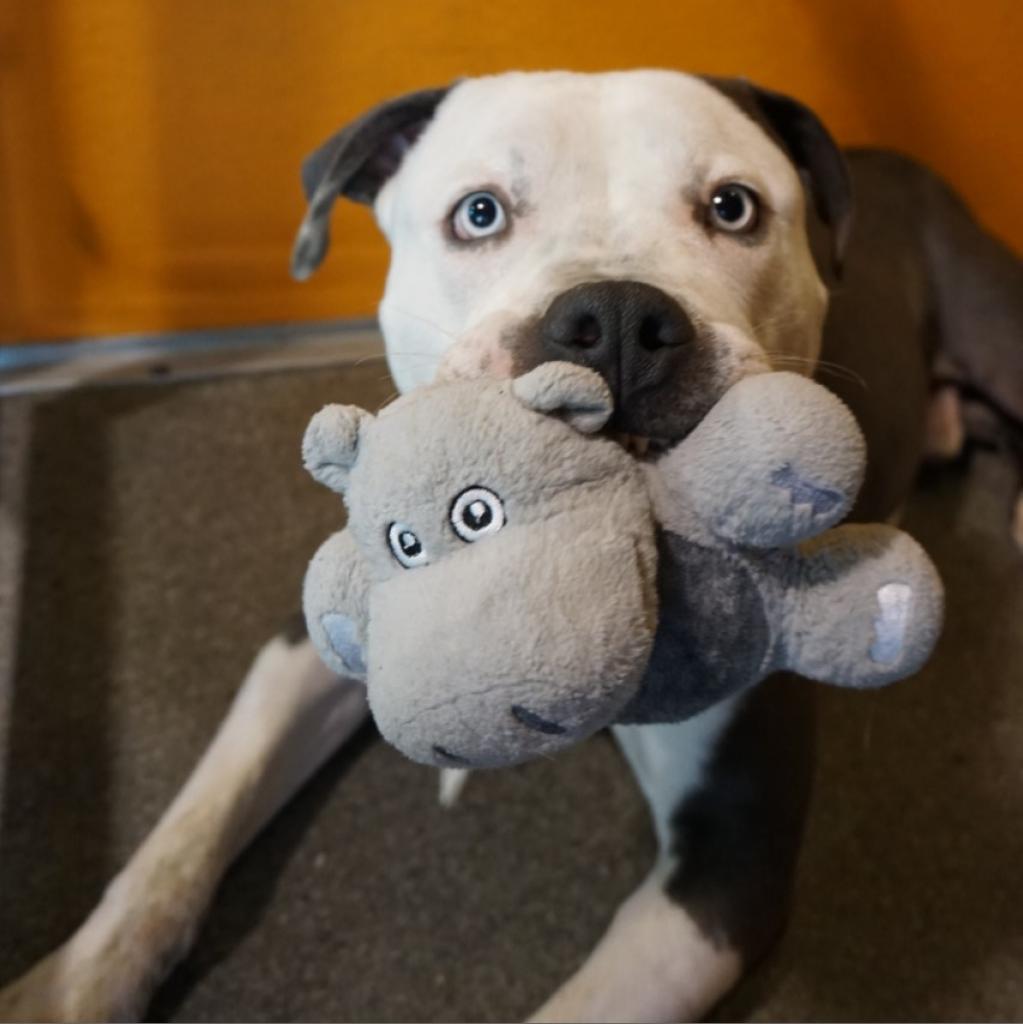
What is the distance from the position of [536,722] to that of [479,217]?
0.59 m

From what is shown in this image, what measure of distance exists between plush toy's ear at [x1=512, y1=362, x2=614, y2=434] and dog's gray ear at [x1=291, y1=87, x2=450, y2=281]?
2.11 feet

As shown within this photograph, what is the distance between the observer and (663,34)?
6.20 feet

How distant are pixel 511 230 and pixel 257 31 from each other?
0.99 meters

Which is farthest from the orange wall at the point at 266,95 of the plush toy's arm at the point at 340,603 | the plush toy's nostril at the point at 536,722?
the plush toy's nostril at the point at 536,722

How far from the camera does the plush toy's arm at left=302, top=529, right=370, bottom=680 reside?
76 centimetres

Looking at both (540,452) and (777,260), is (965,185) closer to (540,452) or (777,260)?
(777,260)

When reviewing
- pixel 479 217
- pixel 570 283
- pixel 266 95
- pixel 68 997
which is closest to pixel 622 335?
pixel 570 283

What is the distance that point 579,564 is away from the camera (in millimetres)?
651

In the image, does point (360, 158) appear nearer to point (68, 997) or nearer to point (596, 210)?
point (596, 210)

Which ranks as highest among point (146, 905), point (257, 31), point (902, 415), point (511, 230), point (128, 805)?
point (511, 230)

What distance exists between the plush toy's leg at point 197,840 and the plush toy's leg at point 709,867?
16.6 inches

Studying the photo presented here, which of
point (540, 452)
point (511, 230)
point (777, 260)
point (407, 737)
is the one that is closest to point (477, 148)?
point (511, 230)

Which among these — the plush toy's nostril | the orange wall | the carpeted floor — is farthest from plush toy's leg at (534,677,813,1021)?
the orange wall

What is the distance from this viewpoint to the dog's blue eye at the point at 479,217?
1066 millimetres
